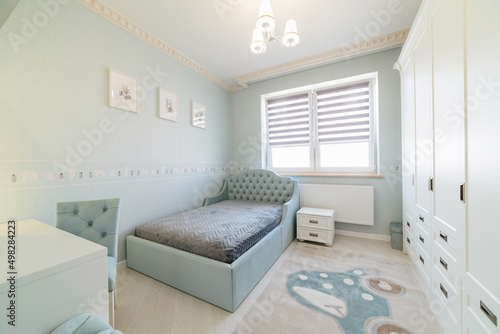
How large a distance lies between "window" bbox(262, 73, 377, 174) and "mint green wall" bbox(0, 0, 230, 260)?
188 centimetres

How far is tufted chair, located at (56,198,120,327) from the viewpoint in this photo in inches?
58.1

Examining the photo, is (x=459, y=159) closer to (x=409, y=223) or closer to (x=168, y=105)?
(x=409, y=223)

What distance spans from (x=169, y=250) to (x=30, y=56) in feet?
6.92

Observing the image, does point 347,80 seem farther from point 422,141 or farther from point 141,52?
point 141,52

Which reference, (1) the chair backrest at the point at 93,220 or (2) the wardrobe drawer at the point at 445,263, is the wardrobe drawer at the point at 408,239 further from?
(1) the chair backrest at the point at 93,220

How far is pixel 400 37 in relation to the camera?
8.57 ft

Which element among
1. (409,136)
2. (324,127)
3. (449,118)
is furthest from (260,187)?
(449,118)

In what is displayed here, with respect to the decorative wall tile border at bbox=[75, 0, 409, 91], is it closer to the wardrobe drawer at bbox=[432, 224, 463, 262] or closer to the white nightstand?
the white nightstand

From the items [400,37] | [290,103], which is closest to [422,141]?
[400,37]

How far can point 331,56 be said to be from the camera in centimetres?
303

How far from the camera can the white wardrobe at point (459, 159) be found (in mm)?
901

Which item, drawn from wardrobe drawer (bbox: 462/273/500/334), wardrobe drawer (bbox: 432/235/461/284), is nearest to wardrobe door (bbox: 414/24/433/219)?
wardrobe drawer (bbox: 432/235/461/284)

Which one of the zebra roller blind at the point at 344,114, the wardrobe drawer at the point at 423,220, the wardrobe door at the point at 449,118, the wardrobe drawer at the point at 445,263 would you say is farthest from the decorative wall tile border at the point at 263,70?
the wardrobe drawer at the point at 445,263

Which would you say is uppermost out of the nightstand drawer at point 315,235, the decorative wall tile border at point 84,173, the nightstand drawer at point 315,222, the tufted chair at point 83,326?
the decorative wall tile border at point 84,173
